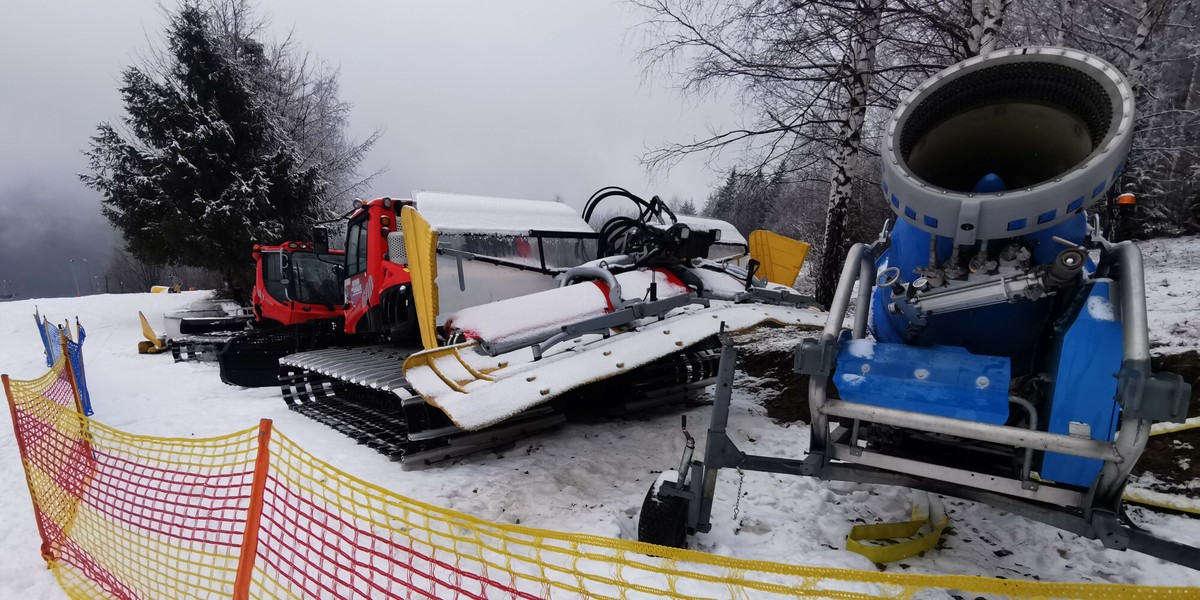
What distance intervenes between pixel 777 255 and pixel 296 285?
8224 mm

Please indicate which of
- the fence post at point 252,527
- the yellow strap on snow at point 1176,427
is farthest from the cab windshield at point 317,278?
the yellow strap on snow at point 1176,427

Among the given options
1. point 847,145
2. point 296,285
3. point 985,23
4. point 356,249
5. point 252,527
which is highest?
point 985,23

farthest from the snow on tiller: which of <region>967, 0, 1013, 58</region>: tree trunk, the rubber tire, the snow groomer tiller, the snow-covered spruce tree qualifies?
the snow-covered spruce tree

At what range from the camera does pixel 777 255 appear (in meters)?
6.81

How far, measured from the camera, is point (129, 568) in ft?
9.00

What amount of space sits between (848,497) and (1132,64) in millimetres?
10542

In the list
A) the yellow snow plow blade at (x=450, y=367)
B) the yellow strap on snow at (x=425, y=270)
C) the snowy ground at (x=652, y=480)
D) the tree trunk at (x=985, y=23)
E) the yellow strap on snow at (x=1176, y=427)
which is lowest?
the snowy ground at (x=652, y=480)

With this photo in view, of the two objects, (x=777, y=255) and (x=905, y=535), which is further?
(x=777, y=255)

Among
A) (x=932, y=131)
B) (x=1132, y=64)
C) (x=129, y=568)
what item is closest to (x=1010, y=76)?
(x=932, y=131)

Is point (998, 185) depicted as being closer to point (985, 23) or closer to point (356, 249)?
point (985, 23)

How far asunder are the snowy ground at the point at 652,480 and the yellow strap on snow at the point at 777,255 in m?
0.90

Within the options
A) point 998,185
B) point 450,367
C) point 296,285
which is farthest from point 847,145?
point 296,285

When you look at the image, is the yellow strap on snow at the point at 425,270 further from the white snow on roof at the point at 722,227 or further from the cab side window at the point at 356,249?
the white snow on roof at the point at 722,227

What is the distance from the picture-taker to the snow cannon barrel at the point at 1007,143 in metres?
1.81
